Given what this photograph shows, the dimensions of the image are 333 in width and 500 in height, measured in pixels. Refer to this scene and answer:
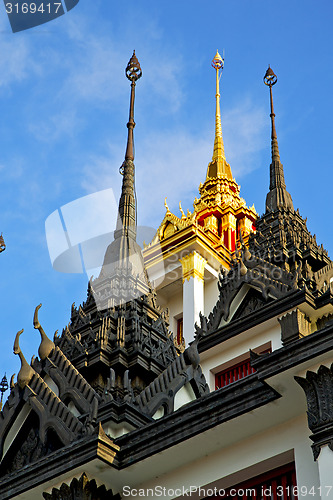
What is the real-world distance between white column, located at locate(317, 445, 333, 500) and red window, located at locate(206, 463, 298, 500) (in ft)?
3.04

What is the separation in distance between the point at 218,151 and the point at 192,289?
1275cm

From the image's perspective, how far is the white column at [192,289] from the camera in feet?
104

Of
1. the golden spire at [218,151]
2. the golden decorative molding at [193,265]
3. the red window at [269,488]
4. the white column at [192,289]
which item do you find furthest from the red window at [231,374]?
the golden spire at [218,151]

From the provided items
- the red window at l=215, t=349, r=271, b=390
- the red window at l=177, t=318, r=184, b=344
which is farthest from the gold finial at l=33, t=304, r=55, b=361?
the red window at l=177, t=318, r=184, b=344

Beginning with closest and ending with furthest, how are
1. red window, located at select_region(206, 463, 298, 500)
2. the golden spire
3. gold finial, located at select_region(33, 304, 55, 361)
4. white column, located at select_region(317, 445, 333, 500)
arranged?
white column, located at select_region(317, 445, 333, 500), red window, located at select_region(206, 463, 298, 500), gold finial, located at select_region(33, 304, 55, 361), the golden spire

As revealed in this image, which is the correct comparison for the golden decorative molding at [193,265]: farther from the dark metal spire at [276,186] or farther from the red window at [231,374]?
the red window at [231,374]

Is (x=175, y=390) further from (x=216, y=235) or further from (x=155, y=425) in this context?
(x=216, y=235)

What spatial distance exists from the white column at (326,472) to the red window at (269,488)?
928 millimetres

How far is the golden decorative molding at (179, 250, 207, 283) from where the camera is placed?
33.8m

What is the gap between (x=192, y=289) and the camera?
3303 cm

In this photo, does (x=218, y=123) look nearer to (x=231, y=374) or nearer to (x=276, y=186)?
Result: (x=276, y=186)

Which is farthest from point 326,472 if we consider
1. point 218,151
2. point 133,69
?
point 218,151

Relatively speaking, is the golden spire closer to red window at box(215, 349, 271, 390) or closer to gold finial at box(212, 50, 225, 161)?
gold finial at box(212, 50, 225, 161)

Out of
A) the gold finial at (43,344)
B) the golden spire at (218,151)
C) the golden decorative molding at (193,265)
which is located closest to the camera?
the gold finial at (43,344)
